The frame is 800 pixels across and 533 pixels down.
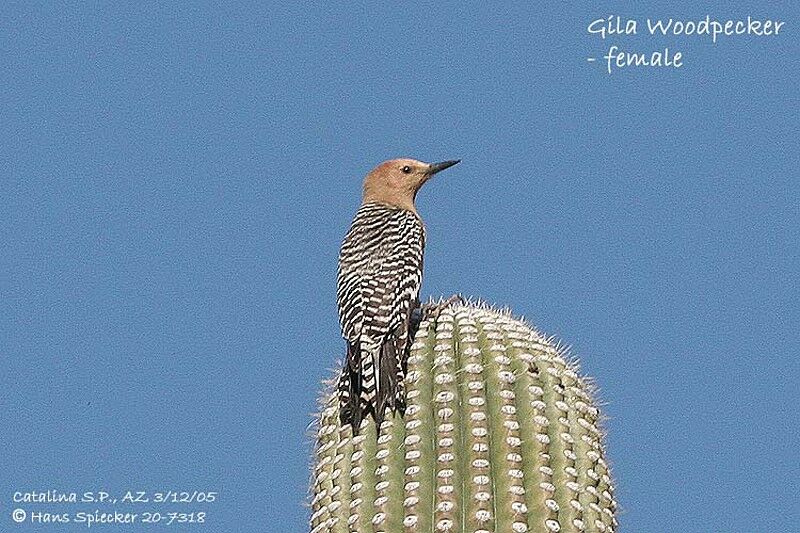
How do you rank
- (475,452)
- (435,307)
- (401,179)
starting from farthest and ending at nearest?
(401,179), (435,307), (475,452)

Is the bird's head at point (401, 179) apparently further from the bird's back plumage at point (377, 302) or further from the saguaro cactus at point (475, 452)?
the saguaro cactus at point (475, 452)

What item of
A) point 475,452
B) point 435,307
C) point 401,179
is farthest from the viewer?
point 401,179

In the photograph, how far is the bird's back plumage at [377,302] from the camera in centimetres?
447

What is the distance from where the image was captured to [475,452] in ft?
13.6

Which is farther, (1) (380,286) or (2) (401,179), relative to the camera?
(2) (401,179)

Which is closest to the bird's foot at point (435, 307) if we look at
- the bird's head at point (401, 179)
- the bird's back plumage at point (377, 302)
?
the bird's back plumage at point (377, 302)

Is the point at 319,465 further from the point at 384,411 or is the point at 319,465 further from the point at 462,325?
the point at 462,325

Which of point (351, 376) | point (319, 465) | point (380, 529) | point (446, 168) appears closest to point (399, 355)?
point (351, 376)

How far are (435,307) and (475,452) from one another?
861mm

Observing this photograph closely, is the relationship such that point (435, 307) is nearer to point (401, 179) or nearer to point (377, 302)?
point (377, 302)

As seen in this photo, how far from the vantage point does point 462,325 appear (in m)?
4.66

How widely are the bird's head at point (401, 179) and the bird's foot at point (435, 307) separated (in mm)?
997

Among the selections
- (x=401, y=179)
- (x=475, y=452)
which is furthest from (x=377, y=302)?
(x=401, y=179)

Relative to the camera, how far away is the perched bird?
14.7 ft
